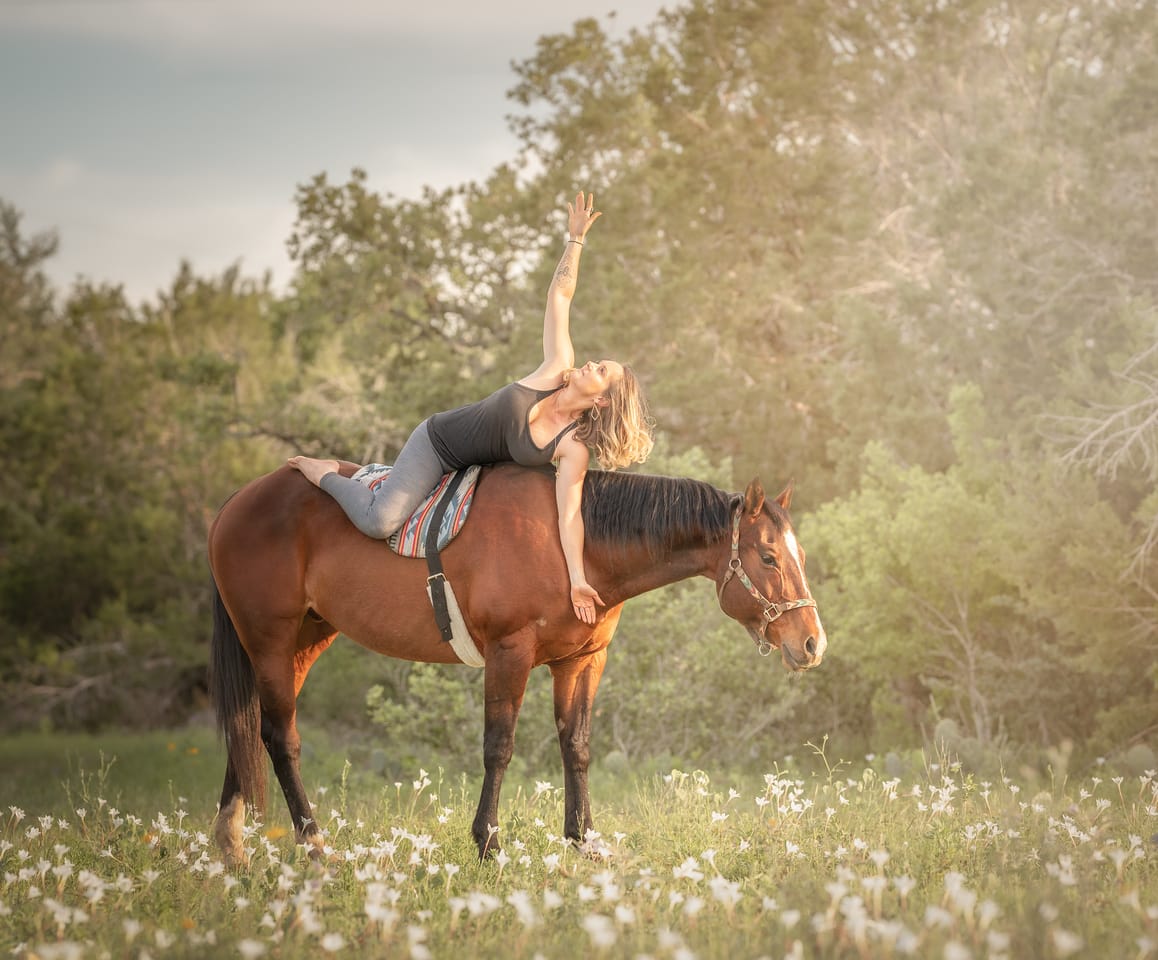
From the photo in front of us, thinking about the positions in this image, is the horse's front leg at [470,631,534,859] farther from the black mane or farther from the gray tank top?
the gray tank top

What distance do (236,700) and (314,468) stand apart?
131 cm

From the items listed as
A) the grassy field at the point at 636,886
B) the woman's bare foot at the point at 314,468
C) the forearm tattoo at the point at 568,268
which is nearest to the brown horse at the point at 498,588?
the woman's bare foot at the point at 314,468

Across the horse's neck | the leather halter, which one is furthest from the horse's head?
the horse's neck

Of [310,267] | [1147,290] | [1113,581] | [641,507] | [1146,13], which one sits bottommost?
[1113,581]

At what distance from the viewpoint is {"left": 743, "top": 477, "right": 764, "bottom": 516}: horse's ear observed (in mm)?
5182

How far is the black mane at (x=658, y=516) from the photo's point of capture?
17.7 ft

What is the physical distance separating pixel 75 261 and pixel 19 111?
30.0 feet

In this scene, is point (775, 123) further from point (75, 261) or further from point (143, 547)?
point (75, 261)

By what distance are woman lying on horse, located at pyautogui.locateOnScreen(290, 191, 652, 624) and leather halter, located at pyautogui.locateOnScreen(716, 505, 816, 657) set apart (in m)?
0.59

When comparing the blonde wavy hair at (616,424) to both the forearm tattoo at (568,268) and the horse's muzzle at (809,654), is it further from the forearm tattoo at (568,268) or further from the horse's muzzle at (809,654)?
the horse's muzzle at (809,654)

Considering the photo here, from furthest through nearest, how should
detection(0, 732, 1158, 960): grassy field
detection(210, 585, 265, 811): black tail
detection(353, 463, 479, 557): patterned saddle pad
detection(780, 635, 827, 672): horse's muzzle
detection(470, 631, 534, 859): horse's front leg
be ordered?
detection(210, 585, 265, 811): black tail → detection(353, 463, 479, 557): patterned saddle pad → detection(470, 631, 534, 859): horse's front leg → detection(780, 635, 827, 672): horse's muzzle → detection(0, 732, 1158, 960): grassy field

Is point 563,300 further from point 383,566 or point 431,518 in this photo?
point 383,566

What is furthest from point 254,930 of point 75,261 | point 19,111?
point 75,261

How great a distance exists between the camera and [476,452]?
558cm
